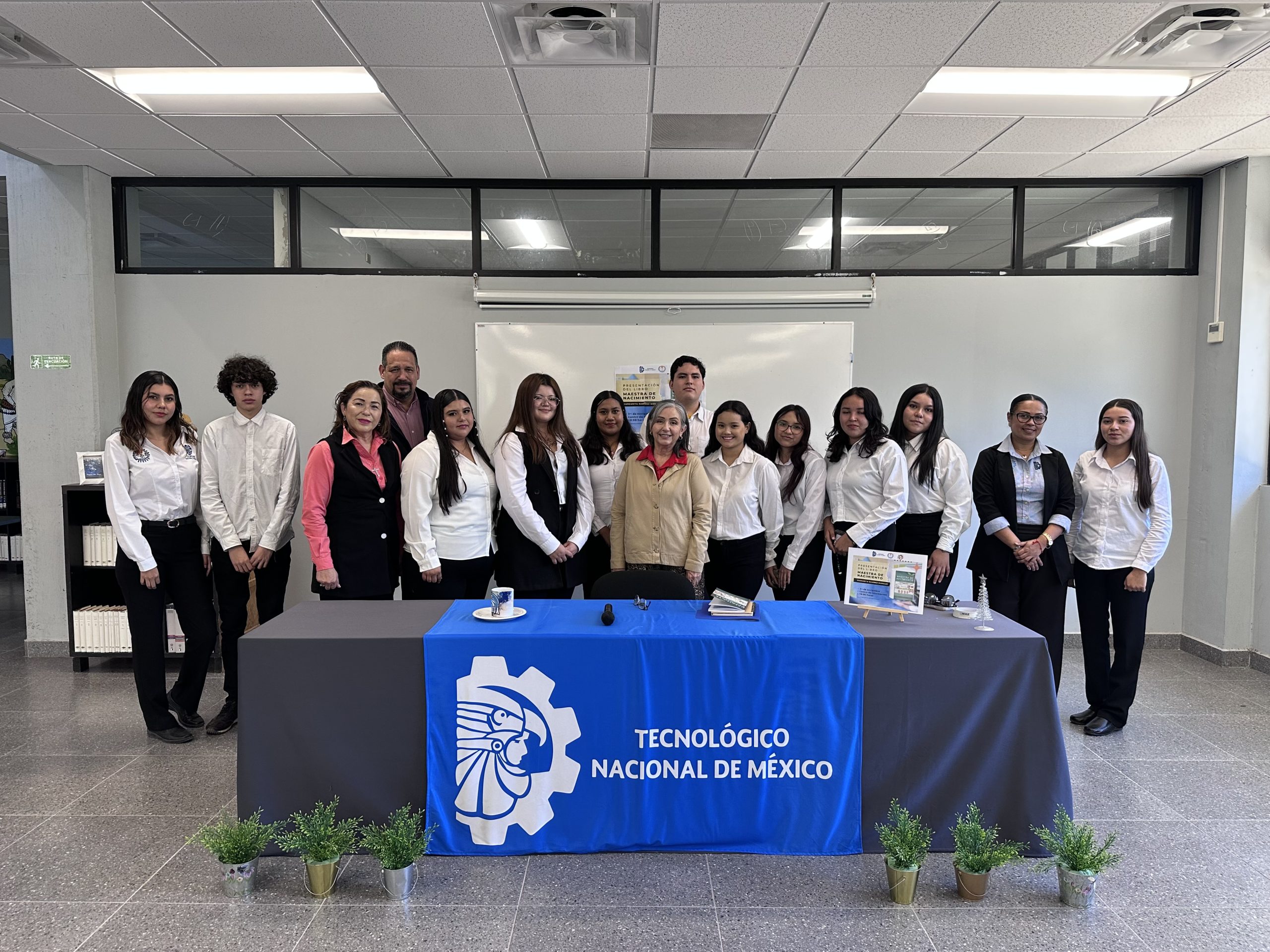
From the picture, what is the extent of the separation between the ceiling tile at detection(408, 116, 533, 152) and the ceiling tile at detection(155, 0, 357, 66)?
2.19ft

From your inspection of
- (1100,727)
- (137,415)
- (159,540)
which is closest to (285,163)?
(137,415)

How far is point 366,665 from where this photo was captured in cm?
227

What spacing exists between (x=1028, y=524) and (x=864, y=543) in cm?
82

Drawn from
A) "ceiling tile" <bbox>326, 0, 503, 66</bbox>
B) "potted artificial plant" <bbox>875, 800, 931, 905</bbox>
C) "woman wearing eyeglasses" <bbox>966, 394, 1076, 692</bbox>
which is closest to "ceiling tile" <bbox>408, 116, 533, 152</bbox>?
"ceiling tile" <bbox>326, 0, 503, 66</bbox>

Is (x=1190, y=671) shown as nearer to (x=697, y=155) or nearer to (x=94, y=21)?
(x=697, y=155)

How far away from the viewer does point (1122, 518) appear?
3455 millimetres

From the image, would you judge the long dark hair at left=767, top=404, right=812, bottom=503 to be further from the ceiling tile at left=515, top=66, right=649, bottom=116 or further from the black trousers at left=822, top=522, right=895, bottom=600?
the ceiling tile at left=515, top=66, right=649, bottom=116

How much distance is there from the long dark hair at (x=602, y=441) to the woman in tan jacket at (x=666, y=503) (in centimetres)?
26

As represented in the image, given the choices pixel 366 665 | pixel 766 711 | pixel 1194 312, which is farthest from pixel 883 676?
pixel 1194 312

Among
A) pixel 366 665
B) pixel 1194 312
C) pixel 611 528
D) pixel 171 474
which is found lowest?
pixel 366 665

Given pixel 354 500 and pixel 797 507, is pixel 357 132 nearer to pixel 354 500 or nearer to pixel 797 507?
pixel 354 500

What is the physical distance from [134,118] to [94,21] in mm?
1018

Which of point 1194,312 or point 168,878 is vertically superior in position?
point 1194,312

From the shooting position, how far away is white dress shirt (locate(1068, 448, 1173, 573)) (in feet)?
11.2
